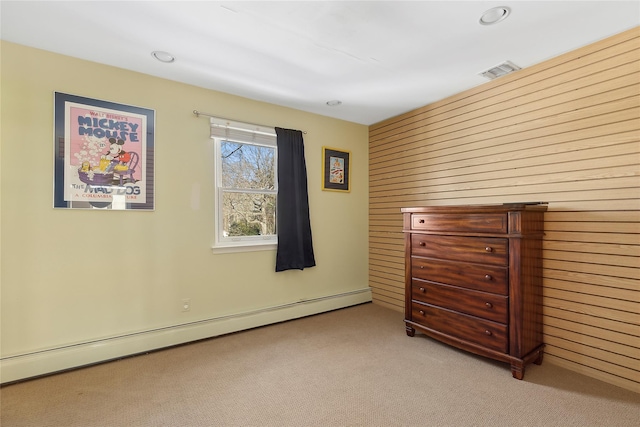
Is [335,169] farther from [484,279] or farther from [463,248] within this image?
[484,279]

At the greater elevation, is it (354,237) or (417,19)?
(417,19)

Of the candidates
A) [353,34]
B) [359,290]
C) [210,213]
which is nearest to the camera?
[353,34]

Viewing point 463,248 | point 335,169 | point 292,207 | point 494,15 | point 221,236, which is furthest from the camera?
point 335,169

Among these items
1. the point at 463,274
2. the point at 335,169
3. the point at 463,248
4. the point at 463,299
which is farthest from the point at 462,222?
the point at 335,169

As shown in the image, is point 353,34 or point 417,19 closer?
point 417,19

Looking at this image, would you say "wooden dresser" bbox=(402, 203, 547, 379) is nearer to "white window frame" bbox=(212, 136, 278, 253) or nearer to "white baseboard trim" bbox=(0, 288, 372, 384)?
"white baseboard trim" bbox=(0, 288, 372, 384)

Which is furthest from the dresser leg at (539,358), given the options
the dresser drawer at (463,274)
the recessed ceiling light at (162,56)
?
the recessed ceiling light at (162,56)

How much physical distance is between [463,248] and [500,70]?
1649 millimetres

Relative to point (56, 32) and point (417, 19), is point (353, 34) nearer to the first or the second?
point (417, 19)

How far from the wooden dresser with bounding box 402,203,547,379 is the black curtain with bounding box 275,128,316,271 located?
4.44 feet

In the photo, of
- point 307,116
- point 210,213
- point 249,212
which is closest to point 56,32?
point 210,213

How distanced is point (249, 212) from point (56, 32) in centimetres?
211

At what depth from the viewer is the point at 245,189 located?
3.31 meters

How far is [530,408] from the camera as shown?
188 cm
